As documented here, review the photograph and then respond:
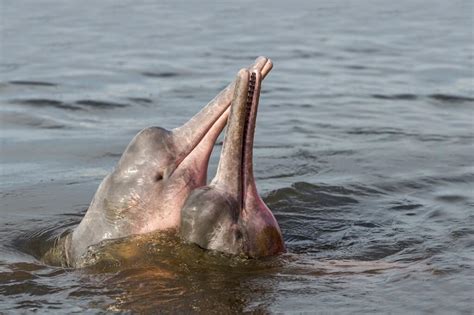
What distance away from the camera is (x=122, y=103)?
43.1 feet

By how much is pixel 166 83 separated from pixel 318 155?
3.92m

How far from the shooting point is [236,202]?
708 cm

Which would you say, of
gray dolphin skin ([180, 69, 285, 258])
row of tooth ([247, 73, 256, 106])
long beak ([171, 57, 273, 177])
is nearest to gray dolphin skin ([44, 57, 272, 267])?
long beak ([171, 57, 273, 177])

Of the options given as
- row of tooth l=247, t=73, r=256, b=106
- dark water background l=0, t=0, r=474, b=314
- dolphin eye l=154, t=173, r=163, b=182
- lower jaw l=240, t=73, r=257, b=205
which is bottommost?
dark water background l=0, t=0, r=474, b=314

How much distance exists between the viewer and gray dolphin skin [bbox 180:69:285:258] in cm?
692

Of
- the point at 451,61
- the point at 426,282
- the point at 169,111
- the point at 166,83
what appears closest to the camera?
the point at 426,282

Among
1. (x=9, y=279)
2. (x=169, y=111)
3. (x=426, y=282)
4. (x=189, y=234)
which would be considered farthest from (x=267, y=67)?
(x=169, y=111)

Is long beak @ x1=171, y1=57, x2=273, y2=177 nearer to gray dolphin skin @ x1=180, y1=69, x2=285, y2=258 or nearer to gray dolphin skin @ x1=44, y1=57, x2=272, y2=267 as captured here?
gray dolphin skin @ x1=44, y1=57, x2=272, y2=267

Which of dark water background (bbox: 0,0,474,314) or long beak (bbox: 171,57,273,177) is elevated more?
long beak (bbox: 171,57,273,177)

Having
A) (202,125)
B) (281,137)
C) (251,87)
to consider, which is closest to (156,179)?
(202,125)

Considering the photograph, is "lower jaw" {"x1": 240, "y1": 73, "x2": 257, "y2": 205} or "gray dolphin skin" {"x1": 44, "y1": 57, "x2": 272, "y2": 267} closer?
"lower jaw" {"x1": 240, "y1": 73, "x2": 257, "y2": 205}

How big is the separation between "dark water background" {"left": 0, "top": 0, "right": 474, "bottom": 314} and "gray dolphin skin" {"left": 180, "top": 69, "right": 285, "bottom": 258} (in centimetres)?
13

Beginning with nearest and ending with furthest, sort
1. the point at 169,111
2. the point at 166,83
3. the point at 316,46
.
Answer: the point at 169,111 → the point at 166,83 → the point at 316,46

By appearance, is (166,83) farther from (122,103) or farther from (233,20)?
(233,20)
